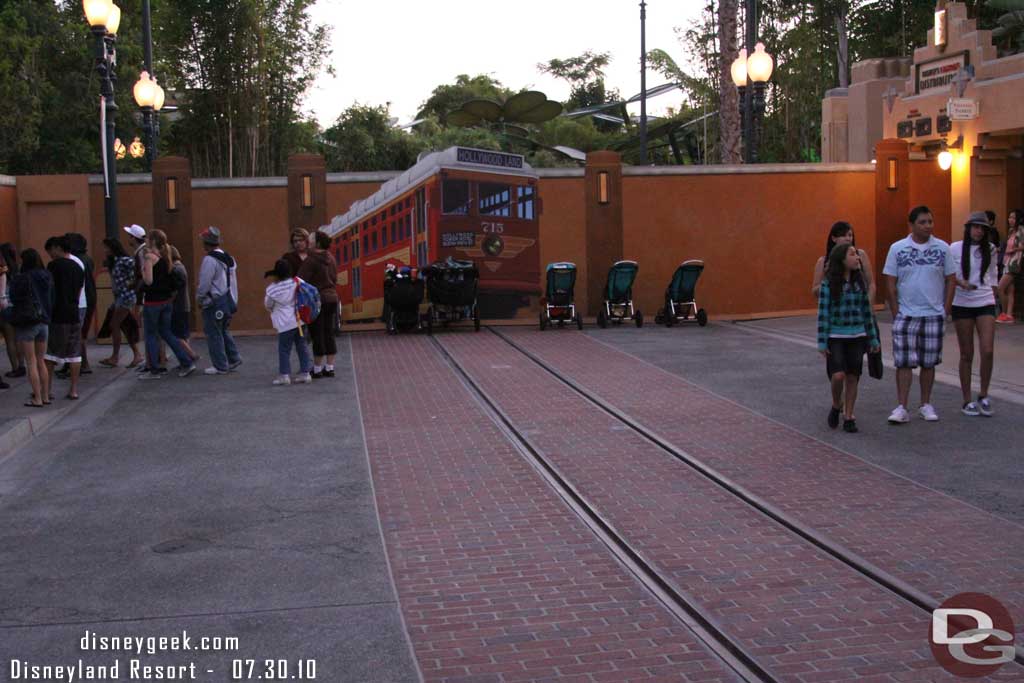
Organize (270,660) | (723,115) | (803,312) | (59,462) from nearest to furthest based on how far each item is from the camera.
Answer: (270,660) → (59,462) → (803,312) → (723,115)

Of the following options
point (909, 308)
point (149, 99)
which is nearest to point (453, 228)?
point (149, 99)

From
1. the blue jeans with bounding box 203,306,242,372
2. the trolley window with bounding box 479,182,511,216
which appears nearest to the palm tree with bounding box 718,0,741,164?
the trolley window with bounding box 479,182,511,216

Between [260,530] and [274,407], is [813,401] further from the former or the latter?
[260,530]

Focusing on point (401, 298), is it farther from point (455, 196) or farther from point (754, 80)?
point (754, 80)

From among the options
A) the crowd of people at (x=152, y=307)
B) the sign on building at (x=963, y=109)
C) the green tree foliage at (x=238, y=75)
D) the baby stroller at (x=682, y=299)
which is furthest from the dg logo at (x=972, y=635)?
the green tree foliage at (x=238, y=75)

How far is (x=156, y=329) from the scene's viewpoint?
14.4 meters

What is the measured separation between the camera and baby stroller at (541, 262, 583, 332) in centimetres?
1989

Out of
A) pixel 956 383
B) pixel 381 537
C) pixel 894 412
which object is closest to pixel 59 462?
pixel 381 537

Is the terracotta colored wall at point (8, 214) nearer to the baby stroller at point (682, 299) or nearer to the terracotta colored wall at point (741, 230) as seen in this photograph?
the terracotta colored wall at point (741, 230)

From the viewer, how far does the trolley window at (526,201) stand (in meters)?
20.7

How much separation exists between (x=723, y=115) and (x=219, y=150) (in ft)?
67.5

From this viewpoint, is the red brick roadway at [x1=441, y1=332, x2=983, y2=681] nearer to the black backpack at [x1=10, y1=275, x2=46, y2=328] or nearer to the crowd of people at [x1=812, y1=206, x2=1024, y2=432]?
the crowd of people at [x1=812, y1=206, x2=1024, y2=432]

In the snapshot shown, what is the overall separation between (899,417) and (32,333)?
27.1 ft

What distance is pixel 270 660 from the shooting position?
210 inches
